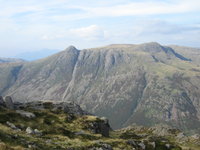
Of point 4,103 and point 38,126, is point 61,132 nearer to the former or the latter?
point 38,126

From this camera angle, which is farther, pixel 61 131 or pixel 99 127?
pixel 99 127

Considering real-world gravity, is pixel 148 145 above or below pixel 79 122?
below

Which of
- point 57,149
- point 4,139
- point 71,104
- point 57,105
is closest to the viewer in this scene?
point 4,139

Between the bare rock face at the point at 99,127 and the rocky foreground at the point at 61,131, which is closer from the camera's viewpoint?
the rocky foreground at the point at 61,131

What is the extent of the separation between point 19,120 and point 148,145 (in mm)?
34541

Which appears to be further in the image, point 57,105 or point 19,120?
point 57,105

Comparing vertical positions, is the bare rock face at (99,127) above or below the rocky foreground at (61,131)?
below

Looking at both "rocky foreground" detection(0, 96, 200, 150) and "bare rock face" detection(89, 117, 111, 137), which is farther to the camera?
"bare rock face" detection(89, 117, 111, 137)

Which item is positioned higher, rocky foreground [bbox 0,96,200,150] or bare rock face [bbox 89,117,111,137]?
rocky foreground [bbox 0,96,200,150]

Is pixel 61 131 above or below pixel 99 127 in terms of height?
above

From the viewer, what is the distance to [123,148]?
2105 inches

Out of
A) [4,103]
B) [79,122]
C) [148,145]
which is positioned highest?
[4,103]

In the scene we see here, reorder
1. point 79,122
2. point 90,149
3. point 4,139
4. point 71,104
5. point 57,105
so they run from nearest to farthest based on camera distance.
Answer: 1. point 4,139
2. point 90,149
3. point 79,122
4. point 57,105
5. point 71,104

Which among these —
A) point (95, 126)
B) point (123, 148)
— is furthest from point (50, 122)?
point (123, 148)
